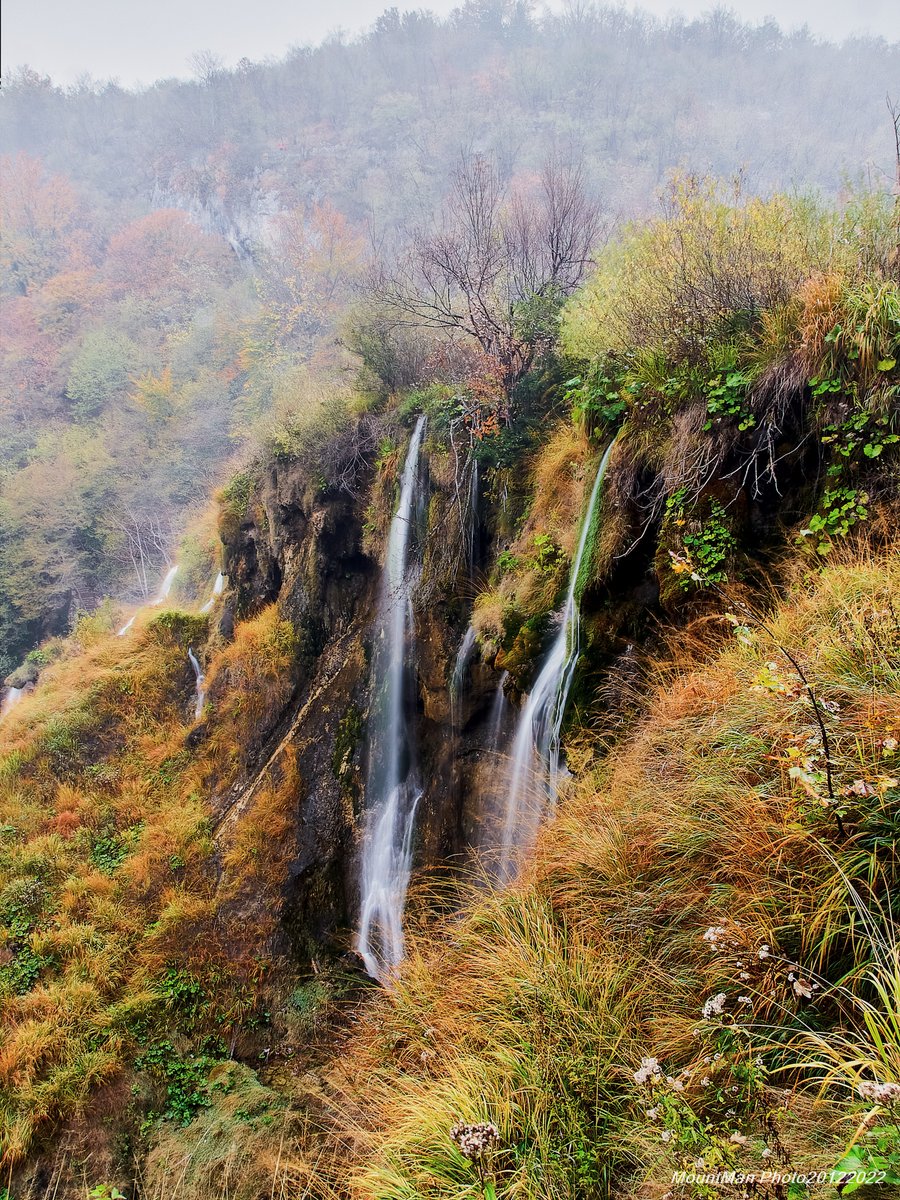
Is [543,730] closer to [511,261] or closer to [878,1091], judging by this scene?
[878,1091]

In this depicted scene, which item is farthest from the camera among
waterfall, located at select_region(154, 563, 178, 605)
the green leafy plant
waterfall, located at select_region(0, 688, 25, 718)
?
waterfall, located at select_region(154, 563, 178, 605)

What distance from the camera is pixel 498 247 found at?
8844 millimetres

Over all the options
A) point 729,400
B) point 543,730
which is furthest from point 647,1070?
point 729,400

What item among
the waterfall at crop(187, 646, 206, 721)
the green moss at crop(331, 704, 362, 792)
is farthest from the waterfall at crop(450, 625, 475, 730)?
the waterfall at crop(187, 646, 206, 721)

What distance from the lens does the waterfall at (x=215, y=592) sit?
15148mm

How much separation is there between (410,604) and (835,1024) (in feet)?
22.7

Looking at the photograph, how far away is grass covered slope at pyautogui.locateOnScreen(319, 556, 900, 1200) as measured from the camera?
2.11m

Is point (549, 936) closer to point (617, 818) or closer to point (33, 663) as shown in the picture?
point (617, 818)

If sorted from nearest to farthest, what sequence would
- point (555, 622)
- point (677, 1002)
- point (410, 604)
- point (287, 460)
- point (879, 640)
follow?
point (677, 1002)
point (879, 640)
point (555, 622)
point (410, 604)
point (287, 460)

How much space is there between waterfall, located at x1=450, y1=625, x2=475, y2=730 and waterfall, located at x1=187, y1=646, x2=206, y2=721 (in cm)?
754

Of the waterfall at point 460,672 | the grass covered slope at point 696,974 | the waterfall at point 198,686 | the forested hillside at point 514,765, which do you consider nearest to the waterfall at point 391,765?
the forested hillside at point 514,765

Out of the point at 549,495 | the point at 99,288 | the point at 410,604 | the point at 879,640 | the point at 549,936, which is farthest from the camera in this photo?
the point at 99,288

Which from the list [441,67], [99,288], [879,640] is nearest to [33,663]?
[879,640]

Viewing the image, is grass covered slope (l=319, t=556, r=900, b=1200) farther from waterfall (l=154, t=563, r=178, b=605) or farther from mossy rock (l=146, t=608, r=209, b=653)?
waterfall (l=154, t=563, r=178, b=605)
